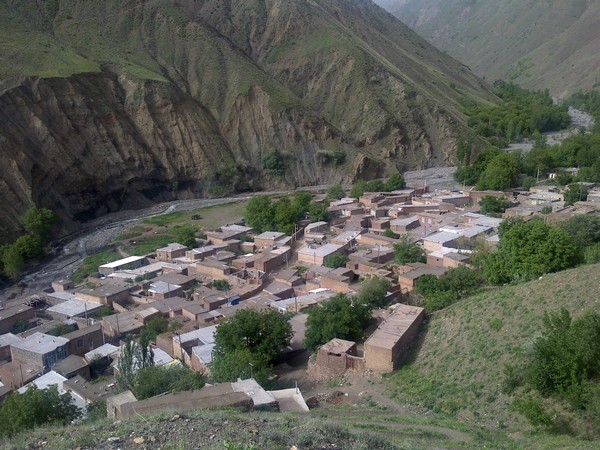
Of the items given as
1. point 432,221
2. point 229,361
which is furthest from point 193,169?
point 229,361

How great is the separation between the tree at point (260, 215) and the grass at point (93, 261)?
8.65 m

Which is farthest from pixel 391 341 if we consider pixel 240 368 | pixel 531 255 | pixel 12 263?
pixel 12 263

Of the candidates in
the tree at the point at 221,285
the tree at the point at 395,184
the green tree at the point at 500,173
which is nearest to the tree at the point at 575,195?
the green tree at the point at 500,173

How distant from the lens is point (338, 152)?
58344mm

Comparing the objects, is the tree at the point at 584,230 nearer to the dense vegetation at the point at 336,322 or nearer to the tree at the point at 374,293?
the tree at the point at 374,293

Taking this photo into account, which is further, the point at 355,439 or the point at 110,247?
the point at 110,247

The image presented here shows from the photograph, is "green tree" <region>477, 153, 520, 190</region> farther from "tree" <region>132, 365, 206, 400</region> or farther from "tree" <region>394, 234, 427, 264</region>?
"tree" <region>132, 365, 206, 400</region>

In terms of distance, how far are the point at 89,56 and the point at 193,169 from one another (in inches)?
585

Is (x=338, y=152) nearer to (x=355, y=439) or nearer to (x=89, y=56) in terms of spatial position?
(x=89, y=56)

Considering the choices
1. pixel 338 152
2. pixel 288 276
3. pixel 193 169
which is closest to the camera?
pixel 288 276

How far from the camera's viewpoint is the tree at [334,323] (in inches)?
764

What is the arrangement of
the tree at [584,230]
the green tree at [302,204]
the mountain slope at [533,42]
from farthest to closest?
1. the mountain slope at [533,42]
2. the green tree at [302,204]
3. the tree at [584,230]

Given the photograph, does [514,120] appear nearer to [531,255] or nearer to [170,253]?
[170,253]

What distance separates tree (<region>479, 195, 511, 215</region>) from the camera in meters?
38.6
